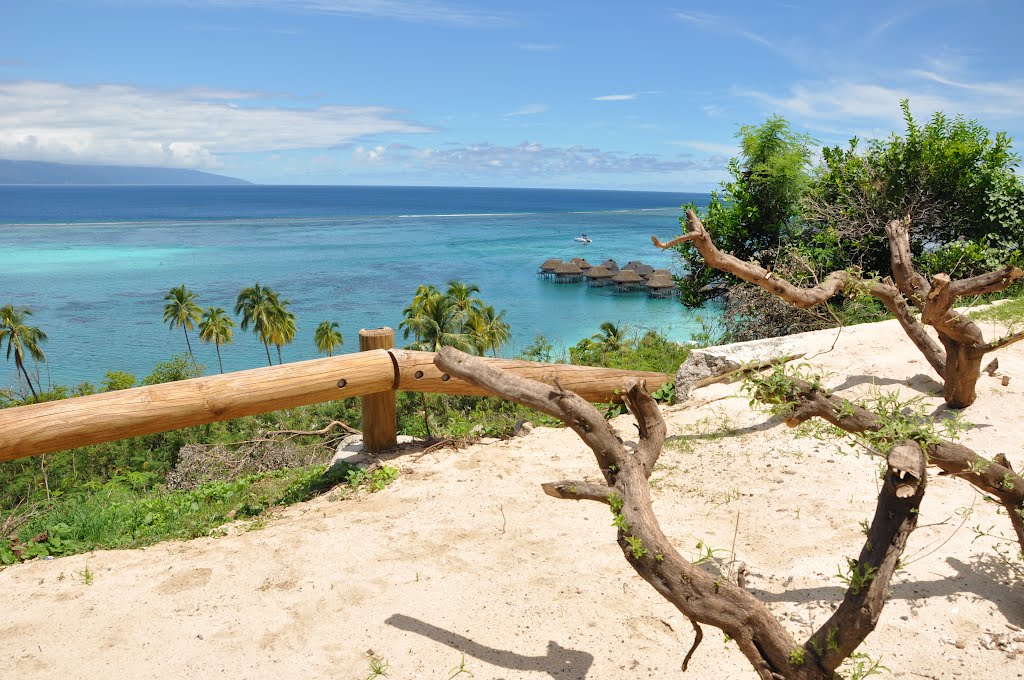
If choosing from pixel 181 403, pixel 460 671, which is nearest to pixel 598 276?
pixel 181 403

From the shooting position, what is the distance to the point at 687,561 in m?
2.88

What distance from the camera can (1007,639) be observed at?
3.46 metres

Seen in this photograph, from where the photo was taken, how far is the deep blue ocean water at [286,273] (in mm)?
46094

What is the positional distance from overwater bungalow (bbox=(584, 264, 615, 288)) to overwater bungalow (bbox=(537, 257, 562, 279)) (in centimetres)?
283

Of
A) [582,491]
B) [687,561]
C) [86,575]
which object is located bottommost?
[86,575]

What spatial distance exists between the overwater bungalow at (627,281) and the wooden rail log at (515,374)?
173 ft

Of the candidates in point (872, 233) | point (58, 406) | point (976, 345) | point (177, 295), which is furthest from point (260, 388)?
point (177, 295)

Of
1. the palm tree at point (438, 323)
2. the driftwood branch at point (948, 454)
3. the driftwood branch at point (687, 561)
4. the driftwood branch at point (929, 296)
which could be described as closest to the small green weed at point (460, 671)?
the driftwood branch at point (687, 561)

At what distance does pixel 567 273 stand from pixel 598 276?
9.24 feet

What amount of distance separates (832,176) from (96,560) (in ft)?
45.9

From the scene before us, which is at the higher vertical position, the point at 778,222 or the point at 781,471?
the point at 778,222

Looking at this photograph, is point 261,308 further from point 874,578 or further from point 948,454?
point 874,578

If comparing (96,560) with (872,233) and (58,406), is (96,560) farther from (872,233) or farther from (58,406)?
(872,233)

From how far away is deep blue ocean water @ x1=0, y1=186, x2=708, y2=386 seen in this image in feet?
151
